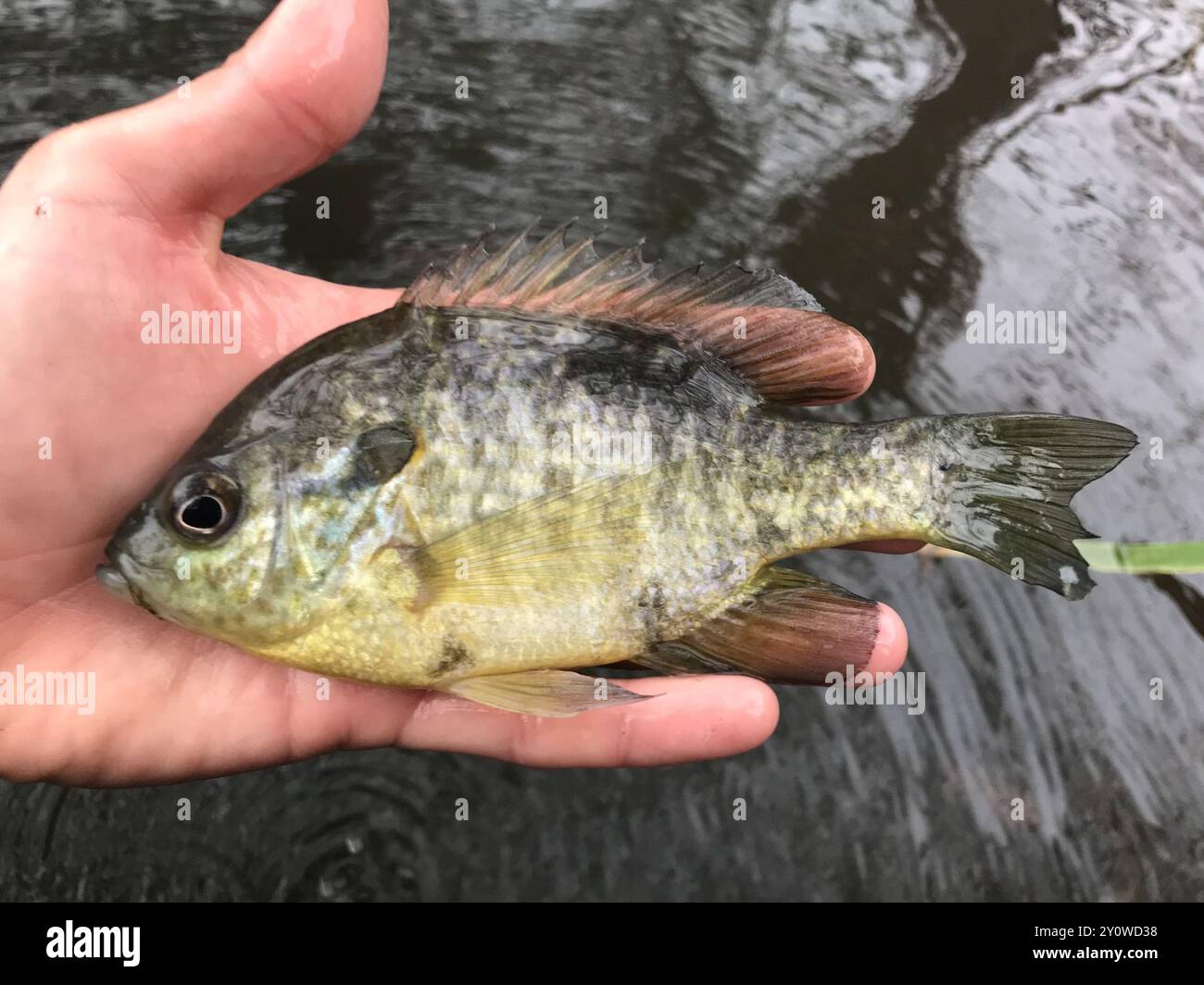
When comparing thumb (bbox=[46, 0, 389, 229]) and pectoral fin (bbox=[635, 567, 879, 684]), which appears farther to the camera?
pectoral fin (bbox=[635, 567, 879, 684])

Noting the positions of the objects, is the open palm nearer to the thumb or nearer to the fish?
the thumb

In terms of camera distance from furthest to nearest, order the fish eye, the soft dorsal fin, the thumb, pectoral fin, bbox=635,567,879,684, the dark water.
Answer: the dark water
pectoral fin, bbox=635,567,879,684
the soft dorsal fin
the thumb
the fish eye

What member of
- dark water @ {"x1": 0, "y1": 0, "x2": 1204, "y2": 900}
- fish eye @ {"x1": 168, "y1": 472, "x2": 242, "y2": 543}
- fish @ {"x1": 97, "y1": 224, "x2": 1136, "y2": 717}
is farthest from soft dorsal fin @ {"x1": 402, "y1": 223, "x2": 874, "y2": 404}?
dark water @ {"x1": 0, "y1": 0, "x2": 1204, "y2": 900}

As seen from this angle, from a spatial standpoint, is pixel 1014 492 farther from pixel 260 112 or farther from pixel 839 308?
pixel 260 112

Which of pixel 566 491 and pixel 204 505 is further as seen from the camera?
pixel 566 491

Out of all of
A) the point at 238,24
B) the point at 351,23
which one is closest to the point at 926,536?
the point at 351,23

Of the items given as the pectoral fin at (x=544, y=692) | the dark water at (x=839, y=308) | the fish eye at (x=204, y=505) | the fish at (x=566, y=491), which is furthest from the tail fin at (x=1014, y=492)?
the fish eye at (x=204, y=505)

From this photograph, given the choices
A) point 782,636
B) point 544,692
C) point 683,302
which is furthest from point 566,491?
point 782,636
